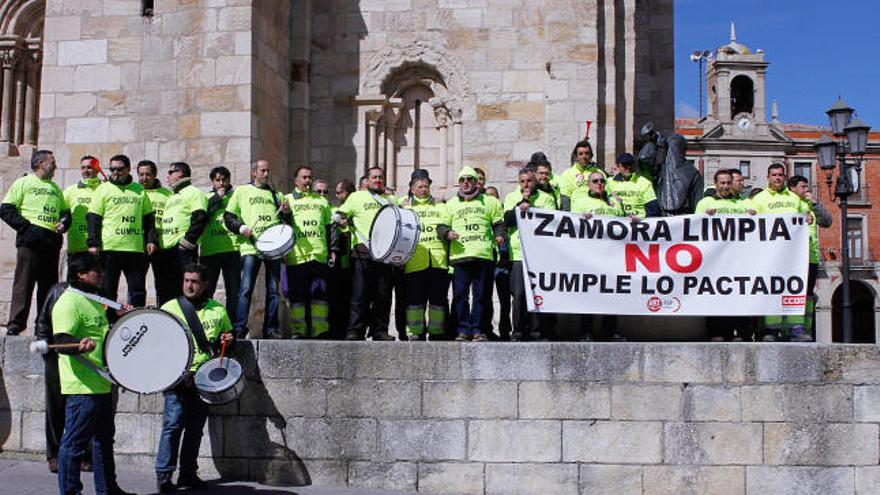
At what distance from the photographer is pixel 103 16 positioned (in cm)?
1373

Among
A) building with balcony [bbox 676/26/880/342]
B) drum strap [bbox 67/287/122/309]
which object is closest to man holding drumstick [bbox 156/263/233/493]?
drum strap [bbox 67/287/122/309]

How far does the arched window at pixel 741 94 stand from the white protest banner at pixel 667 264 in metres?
59.2

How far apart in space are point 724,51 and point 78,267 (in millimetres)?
64093

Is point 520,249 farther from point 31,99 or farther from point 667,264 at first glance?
point 31,99

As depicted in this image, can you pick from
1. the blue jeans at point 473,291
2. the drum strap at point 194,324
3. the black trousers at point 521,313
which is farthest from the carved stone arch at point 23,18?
the black trousers at point 521,313

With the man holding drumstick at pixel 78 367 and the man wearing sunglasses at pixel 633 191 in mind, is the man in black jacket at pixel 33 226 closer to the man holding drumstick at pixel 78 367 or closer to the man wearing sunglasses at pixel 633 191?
the man holding drumstick at pixel 78 367

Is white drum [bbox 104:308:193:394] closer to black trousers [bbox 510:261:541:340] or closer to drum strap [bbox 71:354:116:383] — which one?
drum strap [bbox 71:354:116:383]

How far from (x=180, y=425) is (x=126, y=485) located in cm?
95

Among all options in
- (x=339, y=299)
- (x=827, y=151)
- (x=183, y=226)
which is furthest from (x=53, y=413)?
(x=827, y=151)

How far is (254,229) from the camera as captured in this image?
33.3 ft

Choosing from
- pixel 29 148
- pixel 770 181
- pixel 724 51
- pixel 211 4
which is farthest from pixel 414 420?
pixel 724 51

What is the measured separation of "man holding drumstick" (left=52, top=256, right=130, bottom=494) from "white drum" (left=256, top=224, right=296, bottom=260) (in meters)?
2.22

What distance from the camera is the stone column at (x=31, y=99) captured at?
16.0m

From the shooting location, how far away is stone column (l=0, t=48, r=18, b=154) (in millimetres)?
15750
